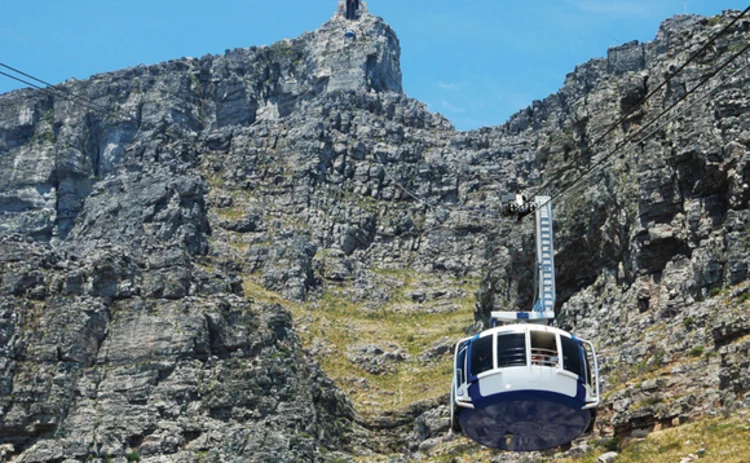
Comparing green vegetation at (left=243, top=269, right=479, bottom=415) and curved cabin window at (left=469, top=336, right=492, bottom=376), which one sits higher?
green vegetation at (left=243, top=269, right=479, bottom=415)

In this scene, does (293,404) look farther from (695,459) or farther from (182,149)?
(182,149)

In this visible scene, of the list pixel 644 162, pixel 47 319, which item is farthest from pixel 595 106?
pixel 47 319

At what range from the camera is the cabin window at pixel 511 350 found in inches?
1876

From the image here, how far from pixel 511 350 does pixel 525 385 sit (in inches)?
55.8

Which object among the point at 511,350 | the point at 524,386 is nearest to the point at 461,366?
the point at 511,350

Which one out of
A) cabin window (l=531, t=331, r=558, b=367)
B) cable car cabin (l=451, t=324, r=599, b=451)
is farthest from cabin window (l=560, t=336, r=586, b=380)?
cabin window (l=531, t=331, r=558, b=367)

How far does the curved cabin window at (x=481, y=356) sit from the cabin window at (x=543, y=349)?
1.64 meters

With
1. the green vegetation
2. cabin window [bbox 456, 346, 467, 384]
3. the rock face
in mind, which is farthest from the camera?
the green vegetation

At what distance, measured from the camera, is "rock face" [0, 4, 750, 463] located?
7919 centimetres

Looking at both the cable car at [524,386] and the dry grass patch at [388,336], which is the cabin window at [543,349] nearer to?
the cable car at [524,386]

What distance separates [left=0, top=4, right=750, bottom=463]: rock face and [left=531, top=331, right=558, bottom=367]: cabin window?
8.97 metres

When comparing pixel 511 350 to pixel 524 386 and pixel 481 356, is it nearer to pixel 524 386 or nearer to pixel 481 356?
pixel 481 356

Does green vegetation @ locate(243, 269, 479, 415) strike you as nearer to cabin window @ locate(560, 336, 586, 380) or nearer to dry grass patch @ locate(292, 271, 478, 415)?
dry grass patch @ locate(292, 271, 478, 415)

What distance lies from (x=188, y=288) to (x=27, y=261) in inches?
594
